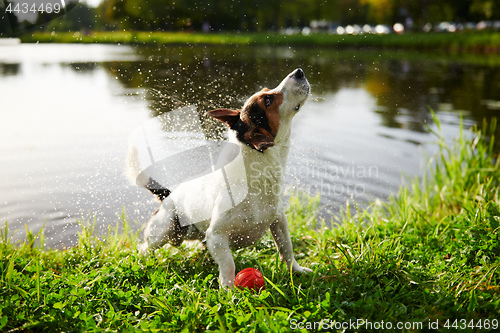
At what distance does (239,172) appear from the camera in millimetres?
2918

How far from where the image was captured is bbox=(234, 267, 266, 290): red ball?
9.27ft

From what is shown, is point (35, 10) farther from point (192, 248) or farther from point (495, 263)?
point (495, 263)

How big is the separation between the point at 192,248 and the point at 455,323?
→ 227 centimetres

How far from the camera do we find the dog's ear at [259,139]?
9.00ft

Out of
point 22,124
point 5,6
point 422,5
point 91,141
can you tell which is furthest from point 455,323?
point 422,5

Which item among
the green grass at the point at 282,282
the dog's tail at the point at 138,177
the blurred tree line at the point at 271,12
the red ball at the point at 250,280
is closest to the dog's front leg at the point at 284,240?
the green grass at the point at 282,282

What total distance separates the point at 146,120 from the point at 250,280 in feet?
10.5

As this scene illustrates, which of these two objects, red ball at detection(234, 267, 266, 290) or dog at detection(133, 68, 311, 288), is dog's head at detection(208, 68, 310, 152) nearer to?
dog at detection(133, 68, 311, 288)

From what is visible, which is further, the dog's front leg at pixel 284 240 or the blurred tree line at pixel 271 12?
the blurred tree line at pixel 271 12

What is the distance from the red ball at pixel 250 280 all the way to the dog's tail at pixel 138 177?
1163 millimetres
